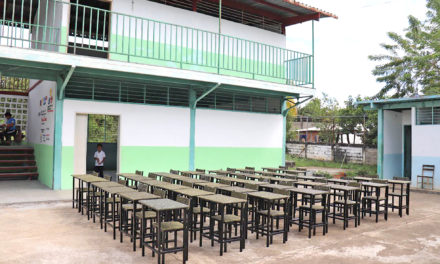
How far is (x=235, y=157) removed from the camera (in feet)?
43.5

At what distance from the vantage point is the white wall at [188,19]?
1128 centimetres

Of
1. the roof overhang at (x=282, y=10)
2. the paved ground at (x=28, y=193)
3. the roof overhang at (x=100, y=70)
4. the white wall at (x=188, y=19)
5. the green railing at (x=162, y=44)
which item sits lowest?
the paved ground at (x=28, y=193)

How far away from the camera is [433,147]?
13.2 meters

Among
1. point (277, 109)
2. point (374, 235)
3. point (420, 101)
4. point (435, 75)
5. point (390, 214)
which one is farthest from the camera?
point (435, 75)

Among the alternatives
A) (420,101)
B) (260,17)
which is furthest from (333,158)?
(260,17)

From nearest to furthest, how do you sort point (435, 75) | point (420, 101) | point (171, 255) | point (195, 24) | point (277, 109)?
point (171, 255) < point (195, 24) < point (420, 101) < point (277, 109) < point (435, 75)

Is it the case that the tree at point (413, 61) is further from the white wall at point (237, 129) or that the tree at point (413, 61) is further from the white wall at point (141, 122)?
the white wall at point (141, 122)

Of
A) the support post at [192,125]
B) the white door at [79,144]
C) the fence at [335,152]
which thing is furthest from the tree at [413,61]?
the white door at [79,144]

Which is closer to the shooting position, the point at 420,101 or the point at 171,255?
the point at 171,255

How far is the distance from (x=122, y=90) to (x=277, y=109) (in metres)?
6.46

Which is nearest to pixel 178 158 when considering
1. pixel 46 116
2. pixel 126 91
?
pixel 126 91

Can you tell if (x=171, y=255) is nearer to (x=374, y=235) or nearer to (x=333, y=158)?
(x=374, y=235)

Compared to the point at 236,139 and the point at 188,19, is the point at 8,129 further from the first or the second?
the point at 236,139

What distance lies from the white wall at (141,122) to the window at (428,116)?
9.01m
